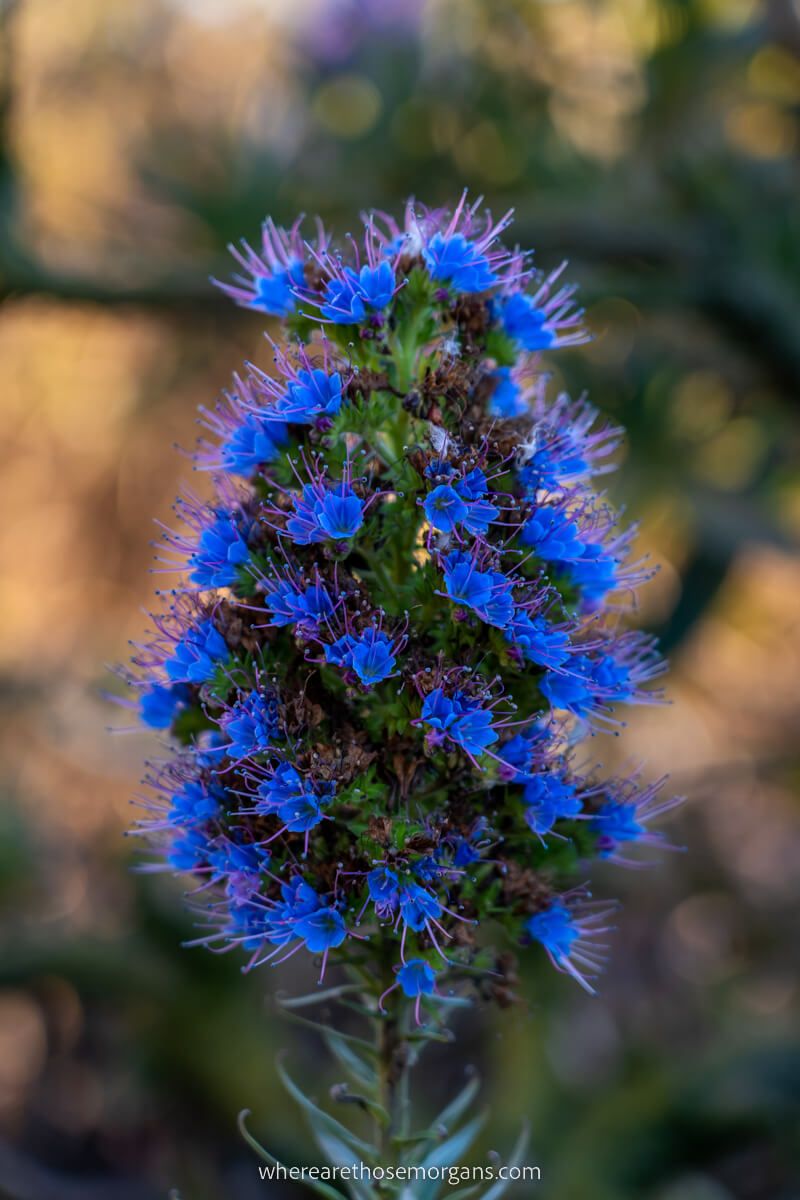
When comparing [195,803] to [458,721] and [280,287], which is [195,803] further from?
[280,287]

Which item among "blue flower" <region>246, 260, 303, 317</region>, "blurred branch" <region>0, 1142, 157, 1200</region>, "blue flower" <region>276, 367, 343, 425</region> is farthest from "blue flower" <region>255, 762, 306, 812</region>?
"blurred branch" <region>0, 1142, 157, 1200</region>

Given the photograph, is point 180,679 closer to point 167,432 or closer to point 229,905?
point 229,905

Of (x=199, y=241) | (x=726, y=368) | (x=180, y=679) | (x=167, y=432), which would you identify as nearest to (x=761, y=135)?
(x=726, y=368)

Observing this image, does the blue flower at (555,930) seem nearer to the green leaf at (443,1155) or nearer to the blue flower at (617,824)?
the blue flower at (617,824)

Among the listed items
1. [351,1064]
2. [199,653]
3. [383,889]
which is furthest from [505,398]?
[351,1064]

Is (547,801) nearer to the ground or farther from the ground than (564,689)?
nearer to the ground

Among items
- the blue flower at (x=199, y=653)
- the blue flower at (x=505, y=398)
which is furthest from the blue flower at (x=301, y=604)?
the blue flower at (x=505, y=398)

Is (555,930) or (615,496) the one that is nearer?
(555,930)
